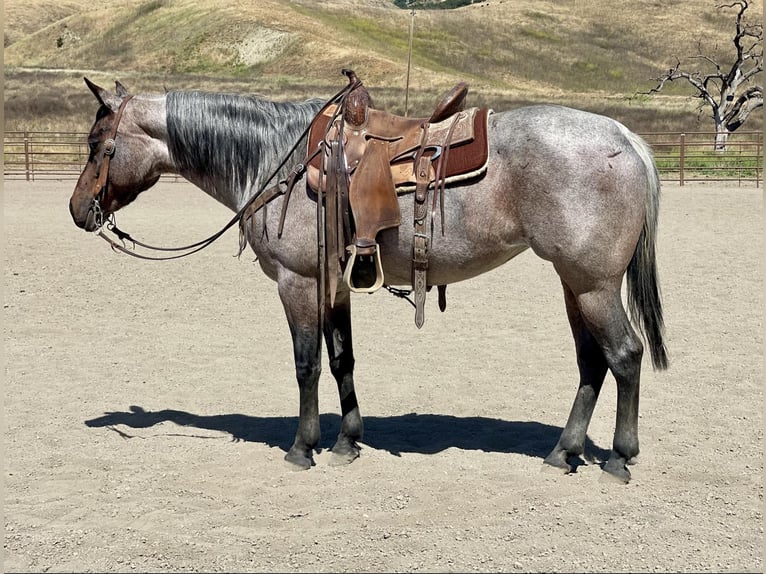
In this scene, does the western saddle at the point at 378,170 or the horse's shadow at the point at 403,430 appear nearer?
the western saddle at the point at 378,170

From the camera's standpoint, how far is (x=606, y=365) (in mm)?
4594

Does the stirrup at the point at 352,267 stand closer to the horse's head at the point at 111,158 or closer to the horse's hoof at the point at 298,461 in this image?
the horse's hoof at the point at 298,461

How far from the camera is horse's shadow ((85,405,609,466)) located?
4910 millimetres

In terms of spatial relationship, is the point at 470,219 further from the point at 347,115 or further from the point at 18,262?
the point at 18,262

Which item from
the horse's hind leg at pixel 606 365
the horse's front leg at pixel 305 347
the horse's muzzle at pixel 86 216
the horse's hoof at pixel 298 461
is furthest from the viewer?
the horse's muzzle at pixel 86 216

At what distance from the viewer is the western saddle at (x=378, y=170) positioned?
422 cm

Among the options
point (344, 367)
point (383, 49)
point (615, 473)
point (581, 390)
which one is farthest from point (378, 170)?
point (383, 49)

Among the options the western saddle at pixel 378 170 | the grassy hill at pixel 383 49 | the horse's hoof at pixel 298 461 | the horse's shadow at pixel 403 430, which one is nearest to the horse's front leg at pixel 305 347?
the horse's hoof at pixel 298 461

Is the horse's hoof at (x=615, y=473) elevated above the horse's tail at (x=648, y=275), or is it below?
below

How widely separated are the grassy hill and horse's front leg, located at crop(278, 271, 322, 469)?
31.5 meters

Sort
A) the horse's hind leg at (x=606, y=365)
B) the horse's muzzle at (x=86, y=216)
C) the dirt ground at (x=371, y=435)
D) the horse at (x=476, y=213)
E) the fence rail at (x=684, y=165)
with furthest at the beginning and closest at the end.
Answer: the fence rail at (x=684, y=165), the horse's muzzle at (x=86, y=216), the horse's hind leg at (x=606, y=365), the horse at (x=476, y=213), the dirt ground at (x=371, y=435)

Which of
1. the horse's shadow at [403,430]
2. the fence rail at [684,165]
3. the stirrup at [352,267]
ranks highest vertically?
the stirrup at [352,267]

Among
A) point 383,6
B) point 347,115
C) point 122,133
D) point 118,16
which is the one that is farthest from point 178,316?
point 383,6

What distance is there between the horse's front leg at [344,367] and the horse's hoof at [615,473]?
1391 millimetres
